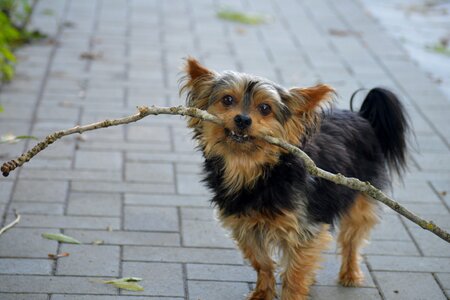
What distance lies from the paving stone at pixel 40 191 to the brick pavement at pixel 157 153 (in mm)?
14

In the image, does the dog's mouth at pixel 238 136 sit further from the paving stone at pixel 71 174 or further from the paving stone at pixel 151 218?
the paving stone at pixel 71 174

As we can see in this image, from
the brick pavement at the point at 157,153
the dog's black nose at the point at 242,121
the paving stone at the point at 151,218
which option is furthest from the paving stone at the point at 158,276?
the dog's black nose at the point at 242,121

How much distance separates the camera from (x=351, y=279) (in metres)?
4.85

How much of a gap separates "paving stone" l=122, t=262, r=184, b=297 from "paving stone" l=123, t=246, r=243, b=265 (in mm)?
A: 82

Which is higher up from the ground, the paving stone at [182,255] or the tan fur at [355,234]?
the tan fur at [355,234]

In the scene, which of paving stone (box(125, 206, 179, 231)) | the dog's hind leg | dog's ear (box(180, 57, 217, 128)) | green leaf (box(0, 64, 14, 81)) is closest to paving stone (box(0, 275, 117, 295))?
paving stone (box(125, 206, 179, 231))

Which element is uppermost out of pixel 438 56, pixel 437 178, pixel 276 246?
pixel 276 246

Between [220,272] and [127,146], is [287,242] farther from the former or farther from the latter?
[127,146]

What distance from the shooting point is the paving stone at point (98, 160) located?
632 centimetres

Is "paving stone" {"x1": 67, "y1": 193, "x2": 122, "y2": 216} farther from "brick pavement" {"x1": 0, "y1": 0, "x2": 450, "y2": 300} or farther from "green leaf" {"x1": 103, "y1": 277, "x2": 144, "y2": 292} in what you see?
"green leaf" {"x1": 103, "y1": 277, "x2": 144, "y2": 292}

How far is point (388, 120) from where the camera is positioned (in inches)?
187

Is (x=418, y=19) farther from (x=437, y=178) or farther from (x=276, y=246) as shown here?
(x=276, y=246)

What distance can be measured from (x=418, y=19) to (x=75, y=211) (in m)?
7.14

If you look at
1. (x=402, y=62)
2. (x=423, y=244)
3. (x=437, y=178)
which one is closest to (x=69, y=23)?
(x=402, y=62)
